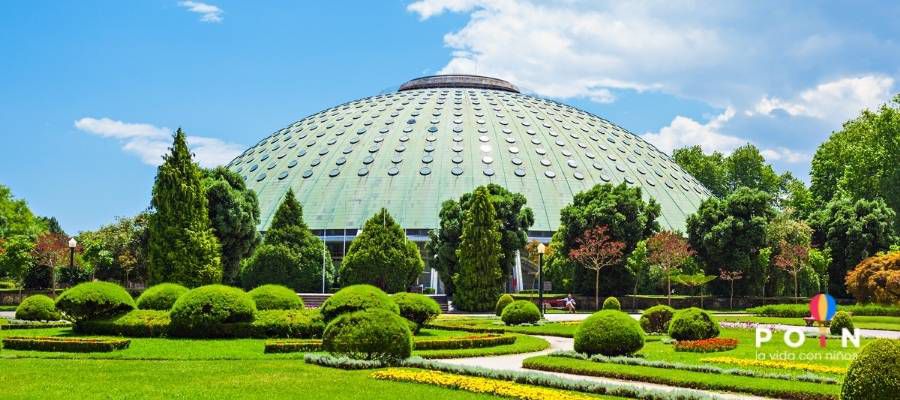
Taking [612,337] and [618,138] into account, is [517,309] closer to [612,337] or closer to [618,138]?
[612,337]

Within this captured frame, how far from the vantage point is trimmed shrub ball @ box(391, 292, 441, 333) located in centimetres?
2752

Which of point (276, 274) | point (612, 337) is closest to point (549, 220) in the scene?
point (276, 274)

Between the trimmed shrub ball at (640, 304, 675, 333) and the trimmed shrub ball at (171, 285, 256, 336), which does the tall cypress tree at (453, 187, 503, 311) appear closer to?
the trimmed shrub ball at (640, 304, 675, 333)

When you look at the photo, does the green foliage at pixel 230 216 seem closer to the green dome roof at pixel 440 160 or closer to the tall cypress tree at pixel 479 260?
the tall cypress tree at pixel 479 260

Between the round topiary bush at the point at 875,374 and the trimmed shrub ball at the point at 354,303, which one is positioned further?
the trimmed shrub ball at the point at 354,303

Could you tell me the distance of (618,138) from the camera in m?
88.1

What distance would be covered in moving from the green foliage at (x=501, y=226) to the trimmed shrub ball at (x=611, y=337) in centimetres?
3051

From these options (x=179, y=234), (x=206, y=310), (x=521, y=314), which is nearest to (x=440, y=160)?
(x=179, y=234)

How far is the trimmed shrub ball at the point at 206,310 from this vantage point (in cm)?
2458

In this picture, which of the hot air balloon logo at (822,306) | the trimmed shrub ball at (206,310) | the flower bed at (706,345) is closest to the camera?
the flower bed at (706,345)

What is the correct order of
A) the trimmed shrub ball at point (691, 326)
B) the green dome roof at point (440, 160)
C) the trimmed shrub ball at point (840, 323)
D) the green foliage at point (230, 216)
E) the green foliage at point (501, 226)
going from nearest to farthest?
the trimmed shrub ball at point (691, 326) → the trimmed shrub ball at point (840, 323) → the green foliage at point (230, 216) → the green foliage at point (501, 226) → the green dome roof at point (440, 160)

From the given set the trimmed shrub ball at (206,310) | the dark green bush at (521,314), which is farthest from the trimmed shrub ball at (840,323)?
the trimmed shrub ball at (206,310)

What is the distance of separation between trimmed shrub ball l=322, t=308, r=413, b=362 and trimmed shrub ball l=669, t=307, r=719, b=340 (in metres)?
9.60

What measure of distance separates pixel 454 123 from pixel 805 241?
34.1 meters
